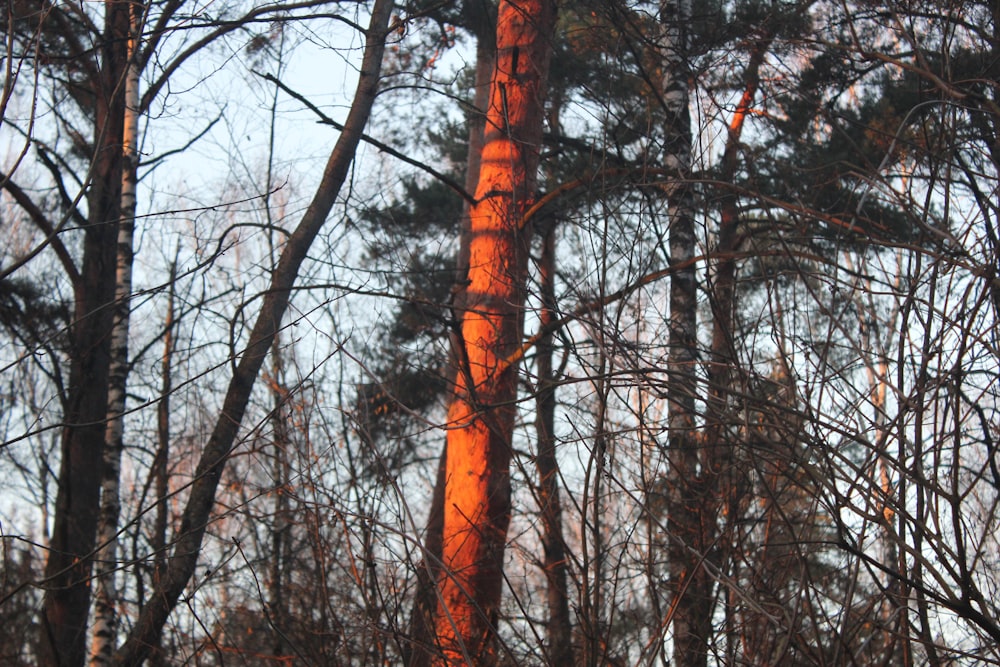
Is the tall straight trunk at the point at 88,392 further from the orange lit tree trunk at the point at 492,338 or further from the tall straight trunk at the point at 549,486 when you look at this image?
the tall straight trunk at the point at 549,486

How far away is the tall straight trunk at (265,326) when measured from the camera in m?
3.81

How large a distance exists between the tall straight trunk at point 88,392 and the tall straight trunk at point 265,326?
1.62 m

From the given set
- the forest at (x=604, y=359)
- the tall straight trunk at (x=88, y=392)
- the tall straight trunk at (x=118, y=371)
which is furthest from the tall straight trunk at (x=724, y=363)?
the tall straight trunk at (x=118, y=371)

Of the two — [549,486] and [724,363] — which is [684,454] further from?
[724,363]

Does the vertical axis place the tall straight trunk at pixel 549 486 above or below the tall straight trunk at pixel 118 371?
below

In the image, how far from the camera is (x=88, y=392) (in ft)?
19.9

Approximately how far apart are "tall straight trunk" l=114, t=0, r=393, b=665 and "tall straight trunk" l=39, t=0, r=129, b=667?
5.31ft

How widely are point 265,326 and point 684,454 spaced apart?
207 cm

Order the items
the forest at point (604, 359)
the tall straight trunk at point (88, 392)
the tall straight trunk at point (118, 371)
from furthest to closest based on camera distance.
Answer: the tall straight trunk at point (118, 371)
the tall straight trunk at point (88, 392)
the forest at point (604, 359)

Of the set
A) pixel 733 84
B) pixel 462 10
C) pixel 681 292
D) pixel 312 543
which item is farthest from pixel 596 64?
pixel 462 10

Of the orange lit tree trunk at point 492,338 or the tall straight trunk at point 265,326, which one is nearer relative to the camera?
the tall straight trunk at point 265,326

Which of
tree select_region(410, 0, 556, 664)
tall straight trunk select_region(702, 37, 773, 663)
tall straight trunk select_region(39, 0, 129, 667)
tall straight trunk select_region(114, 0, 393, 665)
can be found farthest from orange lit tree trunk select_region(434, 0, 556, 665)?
tall straight trunk select_region(39, 0, 129, 667)

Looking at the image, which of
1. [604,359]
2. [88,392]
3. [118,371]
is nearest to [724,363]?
[604,359]

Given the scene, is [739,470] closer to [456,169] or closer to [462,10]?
[462,10]
